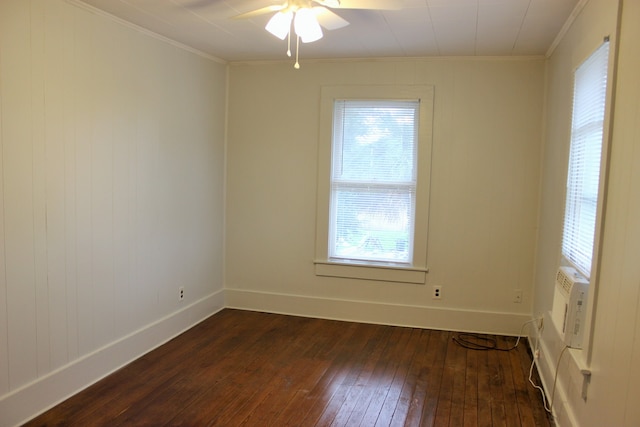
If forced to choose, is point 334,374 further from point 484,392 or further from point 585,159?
point 585,159

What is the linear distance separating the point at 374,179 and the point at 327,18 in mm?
2044

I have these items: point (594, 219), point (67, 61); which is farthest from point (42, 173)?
point (594, 219)

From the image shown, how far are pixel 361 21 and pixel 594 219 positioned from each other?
1856mm

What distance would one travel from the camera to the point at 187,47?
3979 millimetres

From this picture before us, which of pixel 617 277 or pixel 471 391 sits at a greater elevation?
pixel 617 277

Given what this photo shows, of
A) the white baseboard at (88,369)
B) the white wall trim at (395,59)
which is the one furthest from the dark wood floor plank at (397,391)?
the white wall trim at (395,59)

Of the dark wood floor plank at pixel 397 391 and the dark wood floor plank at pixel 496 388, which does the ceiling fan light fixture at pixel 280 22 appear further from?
the dark wood floor plank at pixel 496 388

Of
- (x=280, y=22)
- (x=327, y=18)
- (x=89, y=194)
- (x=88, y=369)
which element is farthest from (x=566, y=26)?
(x=88, y=369)

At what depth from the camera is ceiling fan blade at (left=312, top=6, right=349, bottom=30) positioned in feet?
8.15

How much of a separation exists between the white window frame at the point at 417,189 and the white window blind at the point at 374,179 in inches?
1.9

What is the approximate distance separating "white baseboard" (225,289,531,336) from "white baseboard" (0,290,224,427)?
63 cm

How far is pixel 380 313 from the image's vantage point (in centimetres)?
451

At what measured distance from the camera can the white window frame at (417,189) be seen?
4273mm

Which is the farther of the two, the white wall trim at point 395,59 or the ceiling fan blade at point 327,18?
the white wall trim at point 395,59
